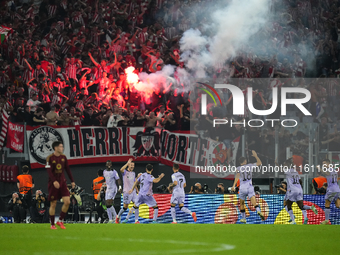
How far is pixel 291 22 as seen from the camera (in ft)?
75.8

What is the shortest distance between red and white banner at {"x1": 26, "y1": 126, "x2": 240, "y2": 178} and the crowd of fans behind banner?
0.31m

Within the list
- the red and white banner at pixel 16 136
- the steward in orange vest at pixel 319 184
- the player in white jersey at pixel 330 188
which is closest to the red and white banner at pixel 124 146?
the red and white banner at pixel 16 136

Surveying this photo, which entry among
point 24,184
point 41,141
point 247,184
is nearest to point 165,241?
point 247,184

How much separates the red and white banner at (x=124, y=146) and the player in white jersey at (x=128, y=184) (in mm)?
1250

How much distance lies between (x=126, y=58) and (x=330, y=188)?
28.6 ft

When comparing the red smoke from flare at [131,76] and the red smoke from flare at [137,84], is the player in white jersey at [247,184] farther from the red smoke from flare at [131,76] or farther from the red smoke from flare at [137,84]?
the red smoke from flare at [131,76]

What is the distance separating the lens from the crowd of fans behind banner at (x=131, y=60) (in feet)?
58.4

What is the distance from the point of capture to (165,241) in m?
9.44

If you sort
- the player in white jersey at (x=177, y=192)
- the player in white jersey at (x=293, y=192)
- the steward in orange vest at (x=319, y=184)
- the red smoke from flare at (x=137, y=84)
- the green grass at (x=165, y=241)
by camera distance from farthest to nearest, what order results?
the red smoke from flare at (x=137, y=84) → the steward in orange vest at (x=319, y=184) → the player in white jersey at (x=177, y=192) → the player in white jersey at (x=293, y=192) → the green grass at (x=165, y=241)

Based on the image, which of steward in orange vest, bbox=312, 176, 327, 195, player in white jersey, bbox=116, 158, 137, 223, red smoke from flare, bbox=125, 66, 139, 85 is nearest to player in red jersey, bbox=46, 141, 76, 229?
player in white jersey, bbox=116, 158, 137, 223

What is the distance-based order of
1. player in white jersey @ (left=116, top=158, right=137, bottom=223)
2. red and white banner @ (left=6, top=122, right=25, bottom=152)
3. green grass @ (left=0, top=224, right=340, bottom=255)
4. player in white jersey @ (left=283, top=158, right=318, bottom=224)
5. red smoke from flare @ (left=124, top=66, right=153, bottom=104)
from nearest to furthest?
1. green grass @ (left=0, top=224, right=340, bottom=255)
2. player in white jersey @ (left=283, top=158, right=318, bottom=224)
3. player in white jersey @ (left=116, top=158, right=137, bottom=223)
4. red and white banner @ (left=6, top=122, right=25, bottom=152)
5. red smoke from flare @ (left=124, top=66, right=153, bottom=104)

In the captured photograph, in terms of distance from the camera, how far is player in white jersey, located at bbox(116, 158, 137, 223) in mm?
15953

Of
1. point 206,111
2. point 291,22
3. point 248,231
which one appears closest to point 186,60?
point 206,111

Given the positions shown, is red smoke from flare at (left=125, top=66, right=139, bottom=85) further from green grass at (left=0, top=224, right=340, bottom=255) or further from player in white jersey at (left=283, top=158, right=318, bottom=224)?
green grass at (left=0, top=224, right=340, bottom=255)
